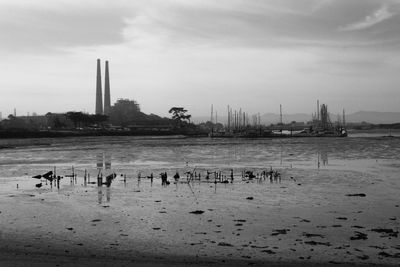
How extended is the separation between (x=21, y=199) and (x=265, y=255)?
1480cm

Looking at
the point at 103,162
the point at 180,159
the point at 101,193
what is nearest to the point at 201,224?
the point at 101,193

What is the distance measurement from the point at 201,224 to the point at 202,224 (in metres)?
0.04

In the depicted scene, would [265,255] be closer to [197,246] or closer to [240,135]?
[197,246]

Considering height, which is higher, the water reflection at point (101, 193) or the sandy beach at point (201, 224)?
the water reflection at point (101, 193)

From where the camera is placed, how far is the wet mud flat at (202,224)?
42.7 feet

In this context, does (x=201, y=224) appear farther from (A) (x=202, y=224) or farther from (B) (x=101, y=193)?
(B) (x=101, y=193)

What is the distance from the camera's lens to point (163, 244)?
14.5 m

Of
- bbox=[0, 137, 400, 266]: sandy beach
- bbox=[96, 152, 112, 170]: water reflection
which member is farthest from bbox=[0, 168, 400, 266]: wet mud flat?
bbox=[96, 152, 112, 170]: water reflection

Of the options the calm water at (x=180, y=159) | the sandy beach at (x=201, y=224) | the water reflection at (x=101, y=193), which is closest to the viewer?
the sandy beach at (x=201, y=224)

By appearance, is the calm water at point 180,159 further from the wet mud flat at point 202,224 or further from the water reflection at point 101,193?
the wet mud flat at point 202,224

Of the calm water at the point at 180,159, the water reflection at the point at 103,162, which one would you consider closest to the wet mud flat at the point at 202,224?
the calm water at the point at 180,159

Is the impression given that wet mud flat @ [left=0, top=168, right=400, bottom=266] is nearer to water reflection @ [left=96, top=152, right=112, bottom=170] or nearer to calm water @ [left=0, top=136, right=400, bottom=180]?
calm water @ [left=0, top=136, right=400, bottom=180]

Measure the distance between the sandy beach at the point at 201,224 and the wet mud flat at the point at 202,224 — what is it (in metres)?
0.03

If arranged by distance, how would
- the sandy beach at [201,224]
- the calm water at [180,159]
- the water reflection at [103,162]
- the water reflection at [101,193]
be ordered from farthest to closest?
the water reflection at [103,162], the calm water at [180,159], the water reflection at [101,193], the sandy beach at [201,224]
